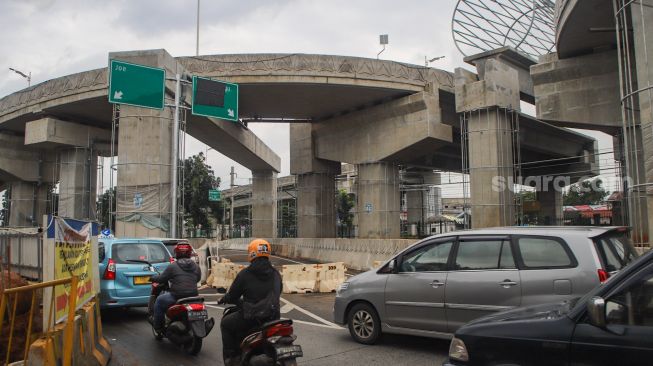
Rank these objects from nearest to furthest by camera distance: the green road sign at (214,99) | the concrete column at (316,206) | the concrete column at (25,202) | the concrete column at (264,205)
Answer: the green road sign at (214,99), the concrete column at (316,206), the concrete column at (264,205), the concrete column at (25,202)

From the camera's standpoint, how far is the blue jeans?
7008 mm

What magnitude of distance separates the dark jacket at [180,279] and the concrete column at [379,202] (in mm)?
21732

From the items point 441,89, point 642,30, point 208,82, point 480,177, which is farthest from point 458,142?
point 642,30

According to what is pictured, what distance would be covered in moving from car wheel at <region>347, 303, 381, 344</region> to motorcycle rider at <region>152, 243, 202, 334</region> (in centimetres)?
230

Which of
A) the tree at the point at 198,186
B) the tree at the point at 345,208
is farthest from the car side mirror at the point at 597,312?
the tree at the point at 345,208

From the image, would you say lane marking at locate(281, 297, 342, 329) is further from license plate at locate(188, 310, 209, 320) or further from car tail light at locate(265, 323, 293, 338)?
car tail light at locate(265, 323, 293, 338)

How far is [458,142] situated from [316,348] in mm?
28778

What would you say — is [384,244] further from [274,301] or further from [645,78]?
[274,301]

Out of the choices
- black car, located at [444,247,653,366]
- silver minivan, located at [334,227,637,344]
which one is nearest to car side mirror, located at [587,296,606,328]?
black car, located at [444,247,653,366]

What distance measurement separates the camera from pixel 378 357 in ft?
21.6

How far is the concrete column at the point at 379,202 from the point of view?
28531 mm

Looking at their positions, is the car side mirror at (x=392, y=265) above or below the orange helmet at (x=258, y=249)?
below

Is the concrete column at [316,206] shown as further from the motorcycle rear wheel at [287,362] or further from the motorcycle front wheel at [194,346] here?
the motorcycle rear wheel at [287,362]

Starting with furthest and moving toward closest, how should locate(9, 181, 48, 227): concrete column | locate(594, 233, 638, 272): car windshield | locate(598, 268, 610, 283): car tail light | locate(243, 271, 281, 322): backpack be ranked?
locate(9, 181, 48, 227): concrete column
locate(594, 233, 638, 272): car windshield
locate(598, 268, 610, 283): car tail light
locate(243, 271, 281, 322): backpack
